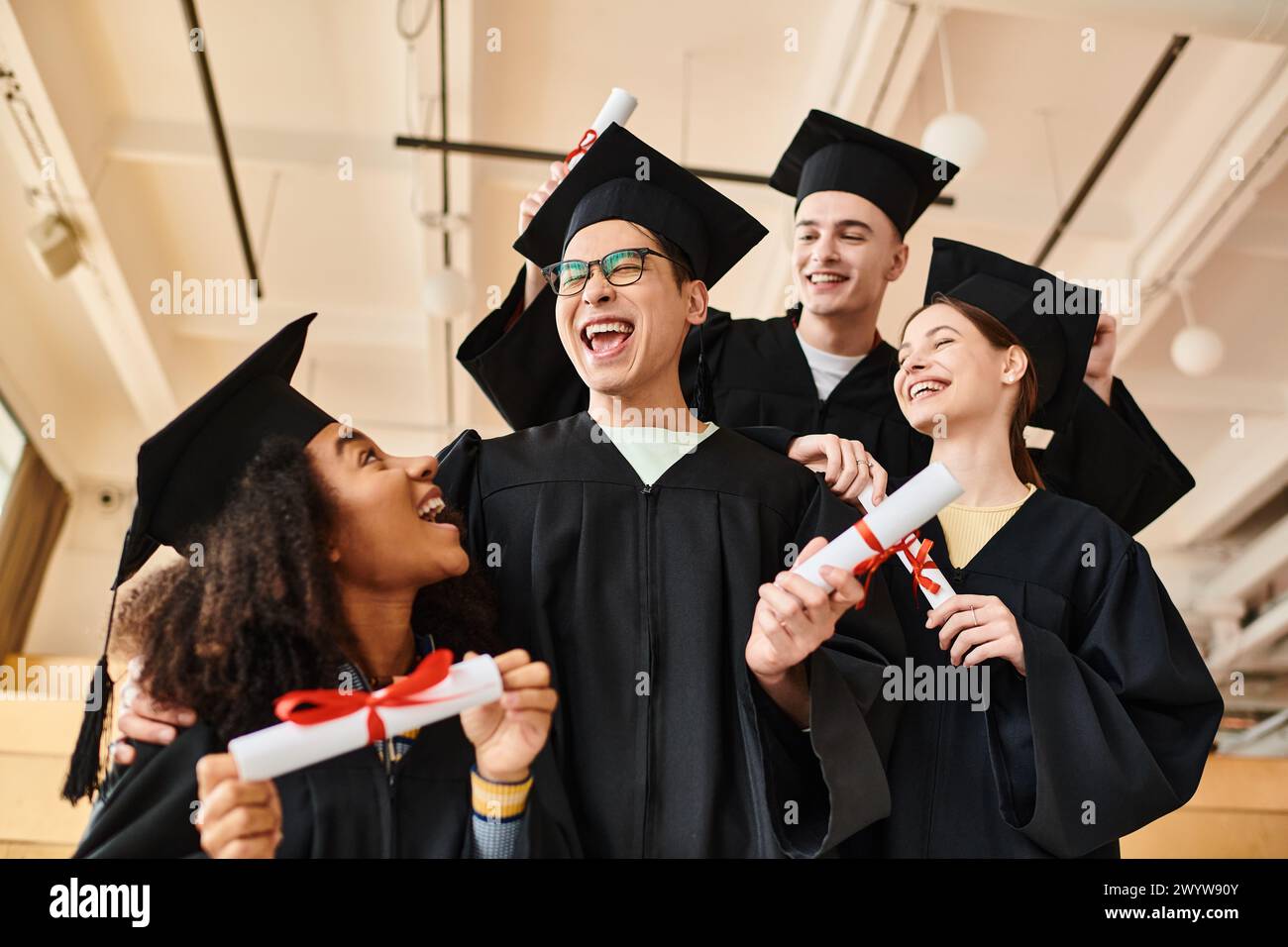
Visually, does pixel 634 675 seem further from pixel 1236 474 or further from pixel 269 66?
pixel 1236 474

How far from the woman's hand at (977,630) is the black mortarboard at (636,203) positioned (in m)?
0.81

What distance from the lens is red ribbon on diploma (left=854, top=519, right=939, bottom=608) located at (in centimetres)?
173

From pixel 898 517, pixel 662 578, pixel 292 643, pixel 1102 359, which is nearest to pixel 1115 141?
pixel 1102 359

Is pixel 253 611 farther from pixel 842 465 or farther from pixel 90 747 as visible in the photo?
pixel 842 465

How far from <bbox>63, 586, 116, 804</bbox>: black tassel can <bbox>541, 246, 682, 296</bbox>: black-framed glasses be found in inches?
36.9

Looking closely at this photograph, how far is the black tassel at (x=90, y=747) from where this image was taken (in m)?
1.88

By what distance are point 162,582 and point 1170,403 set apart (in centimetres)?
944

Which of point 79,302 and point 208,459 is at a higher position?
point 79,302

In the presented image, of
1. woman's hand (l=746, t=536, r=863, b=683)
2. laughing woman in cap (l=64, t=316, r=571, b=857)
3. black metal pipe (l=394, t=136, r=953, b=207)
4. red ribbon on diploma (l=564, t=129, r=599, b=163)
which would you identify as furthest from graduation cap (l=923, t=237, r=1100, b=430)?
black metal pipe (l=394, t=136, r=953, b=207)

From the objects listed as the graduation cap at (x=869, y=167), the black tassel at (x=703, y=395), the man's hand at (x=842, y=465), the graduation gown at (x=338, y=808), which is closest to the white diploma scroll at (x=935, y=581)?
the man's hand at (x=842, y=465)

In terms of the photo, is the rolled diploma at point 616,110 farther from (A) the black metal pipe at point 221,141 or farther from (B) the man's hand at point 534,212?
(A) the black metal pipe at point 221,141
